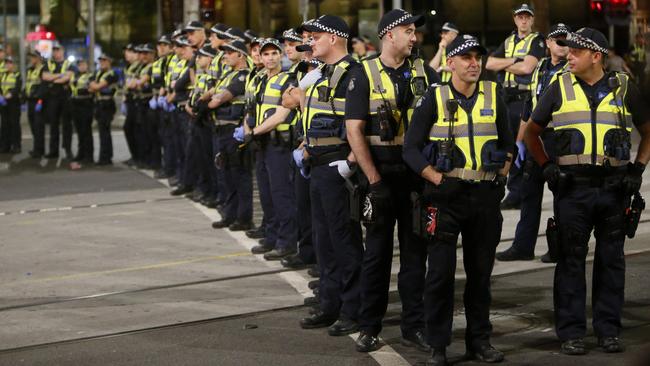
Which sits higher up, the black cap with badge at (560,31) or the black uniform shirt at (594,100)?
the black cap with badge at (560,31)

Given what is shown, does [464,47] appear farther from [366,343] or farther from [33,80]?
[33,80]

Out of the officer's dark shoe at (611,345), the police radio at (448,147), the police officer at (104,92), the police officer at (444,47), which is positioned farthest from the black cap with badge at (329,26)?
the police officer at (104,92)

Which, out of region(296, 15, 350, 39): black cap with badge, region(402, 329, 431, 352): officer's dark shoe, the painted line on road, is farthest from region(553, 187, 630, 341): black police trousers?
region(296, 15, 350, 39): black cap with badge

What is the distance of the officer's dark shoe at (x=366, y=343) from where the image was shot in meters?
7.84

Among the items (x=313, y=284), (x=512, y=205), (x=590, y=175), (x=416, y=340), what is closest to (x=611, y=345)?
(x=590, y=175)

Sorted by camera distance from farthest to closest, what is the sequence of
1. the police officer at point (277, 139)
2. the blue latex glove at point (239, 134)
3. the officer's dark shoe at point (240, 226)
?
1. the officer's dark shoe at point (240, 226)
2. the blue latex glove at point (239, 134)
3. the police officer at point (277, 139)

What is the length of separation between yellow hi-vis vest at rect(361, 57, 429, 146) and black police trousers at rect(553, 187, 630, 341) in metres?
1.01

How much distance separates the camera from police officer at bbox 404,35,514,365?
23.9ft

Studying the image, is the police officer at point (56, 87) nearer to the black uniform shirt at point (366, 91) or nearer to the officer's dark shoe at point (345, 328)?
the officer's dark shoe at point (345, 328)

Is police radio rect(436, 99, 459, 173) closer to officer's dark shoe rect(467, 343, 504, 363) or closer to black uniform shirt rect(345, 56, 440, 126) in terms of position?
black uniform shirt rect(345, 56, 440, 126)

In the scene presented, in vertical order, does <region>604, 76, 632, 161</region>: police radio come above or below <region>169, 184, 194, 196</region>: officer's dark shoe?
above

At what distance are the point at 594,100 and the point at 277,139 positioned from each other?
4435mm

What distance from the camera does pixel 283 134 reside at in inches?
455

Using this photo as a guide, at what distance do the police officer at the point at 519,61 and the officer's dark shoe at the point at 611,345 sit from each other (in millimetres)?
5072
